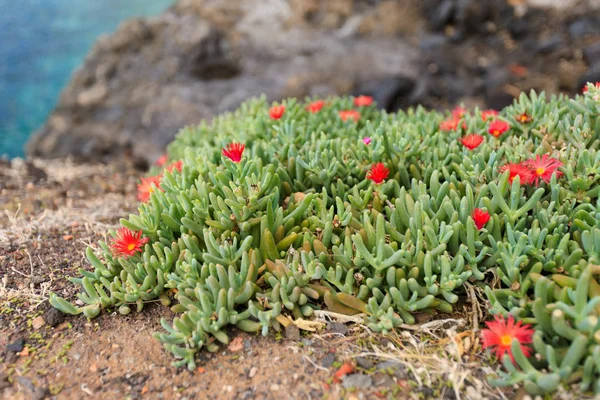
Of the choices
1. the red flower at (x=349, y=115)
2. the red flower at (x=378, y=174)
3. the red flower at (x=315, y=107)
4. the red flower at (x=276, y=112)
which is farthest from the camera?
the red flower at (x=315, y=107)

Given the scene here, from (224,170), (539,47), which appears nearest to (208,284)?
(224,170)

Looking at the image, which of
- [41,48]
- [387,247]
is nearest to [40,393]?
[387,247]

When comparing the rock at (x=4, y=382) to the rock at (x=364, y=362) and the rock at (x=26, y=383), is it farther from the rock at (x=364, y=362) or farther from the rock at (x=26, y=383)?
the rock at (x=364, y=362)

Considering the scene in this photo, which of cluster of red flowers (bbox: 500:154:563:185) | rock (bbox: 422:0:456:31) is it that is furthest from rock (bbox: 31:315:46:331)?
rock (bbox: 422:0:456:31)

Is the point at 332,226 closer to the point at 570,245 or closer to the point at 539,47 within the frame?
the point at 570,245

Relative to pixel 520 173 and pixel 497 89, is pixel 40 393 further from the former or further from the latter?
pixel 497 89

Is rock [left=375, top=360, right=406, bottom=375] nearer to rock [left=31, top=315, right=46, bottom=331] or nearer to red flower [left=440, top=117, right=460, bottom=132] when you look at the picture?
rock [left=31, top=315, right=46, bottom=331]

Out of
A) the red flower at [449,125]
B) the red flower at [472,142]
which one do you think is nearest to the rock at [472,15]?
the red flower at [449,125]

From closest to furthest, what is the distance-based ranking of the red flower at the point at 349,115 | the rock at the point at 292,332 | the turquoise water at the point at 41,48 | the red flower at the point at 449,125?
the rock at the point at 292,332 → the red flower at the point at 449,125 → the red flower at the point at 349,115 → the turquoise water at the point at 41,48
